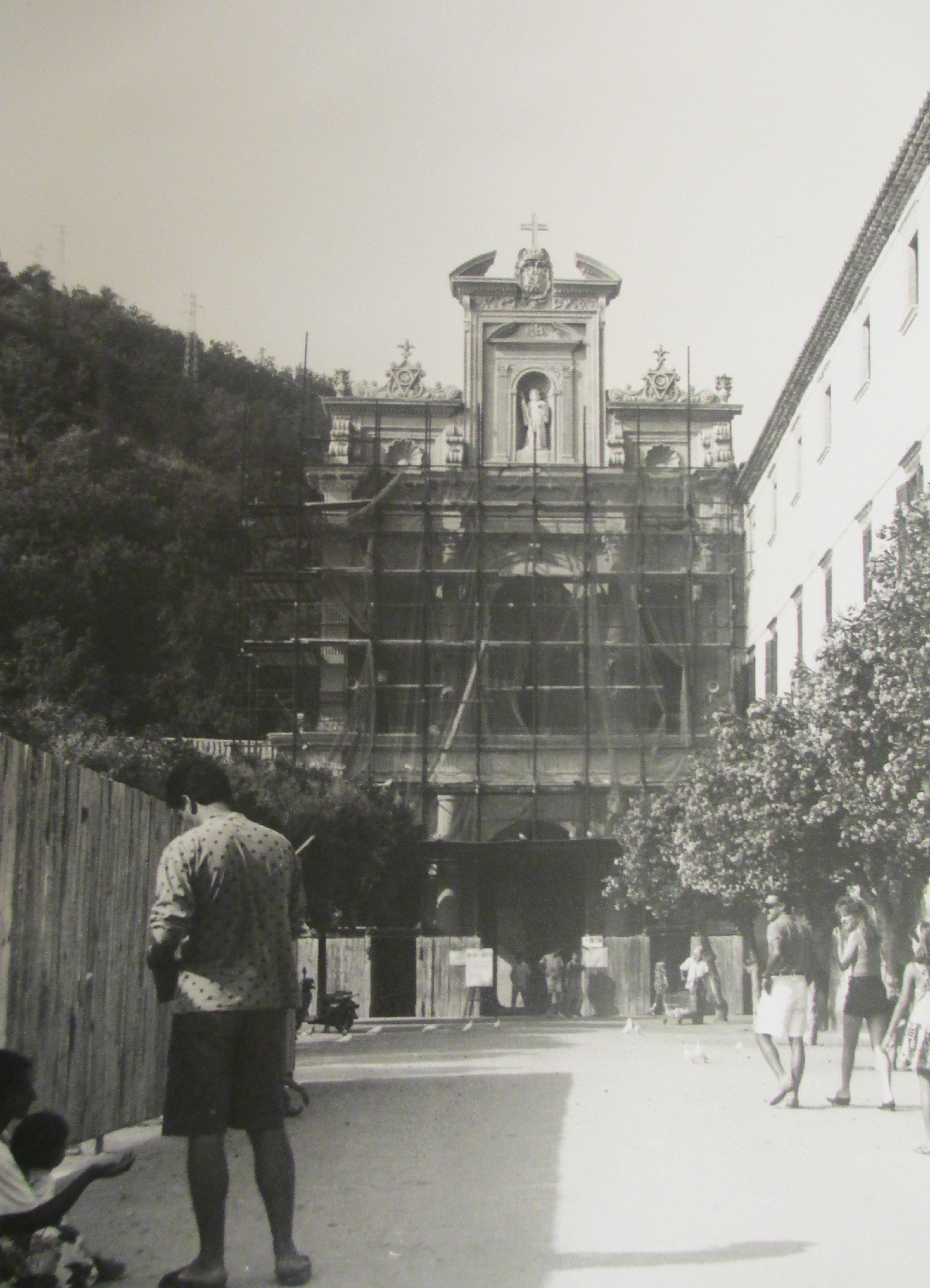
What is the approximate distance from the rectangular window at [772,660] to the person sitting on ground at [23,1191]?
3281 centimetres

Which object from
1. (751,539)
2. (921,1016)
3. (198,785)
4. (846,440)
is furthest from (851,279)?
(198,785)

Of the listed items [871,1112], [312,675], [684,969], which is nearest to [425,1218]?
[871,1112]

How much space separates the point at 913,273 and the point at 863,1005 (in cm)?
1587

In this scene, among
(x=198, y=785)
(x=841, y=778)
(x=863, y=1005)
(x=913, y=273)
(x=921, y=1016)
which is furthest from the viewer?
(x=913, y=273)

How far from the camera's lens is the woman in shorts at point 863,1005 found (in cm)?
1284

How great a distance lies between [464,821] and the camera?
130ft

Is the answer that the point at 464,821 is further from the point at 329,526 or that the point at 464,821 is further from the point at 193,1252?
the point at 193,1252

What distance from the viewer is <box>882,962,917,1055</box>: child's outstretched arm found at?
38.8 feet

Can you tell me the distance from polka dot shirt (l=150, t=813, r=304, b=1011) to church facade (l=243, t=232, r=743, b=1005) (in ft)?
104

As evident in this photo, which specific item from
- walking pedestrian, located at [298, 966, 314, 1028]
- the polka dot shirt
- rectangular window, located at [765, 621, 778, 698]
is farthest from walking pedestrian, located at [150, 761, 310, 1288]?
rectangular window, located at [765, 621, 778, 698]

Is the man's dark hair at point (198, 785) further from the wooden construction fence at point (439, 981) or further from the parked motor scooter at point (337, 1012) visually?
the wooden construction fence at point (439, 981)

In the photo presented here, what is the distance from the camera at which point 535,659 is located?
132 feet

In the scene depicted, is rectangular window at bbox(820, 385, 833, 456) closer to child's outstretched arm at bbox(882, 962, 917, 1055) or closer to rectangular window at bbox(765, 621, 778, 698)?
rectangular window at bbox(765, 621, 778, 698)

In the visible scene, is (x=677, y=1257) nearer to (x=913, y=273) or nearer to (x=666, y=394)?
(x=913, y=273)
